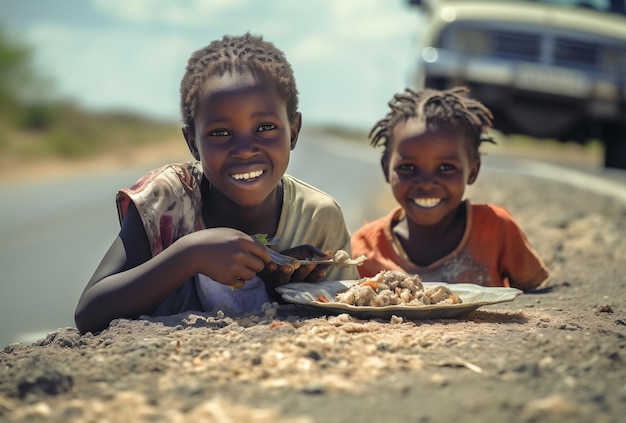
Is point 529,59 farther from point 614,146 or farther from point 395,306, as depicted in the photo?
point 395,306

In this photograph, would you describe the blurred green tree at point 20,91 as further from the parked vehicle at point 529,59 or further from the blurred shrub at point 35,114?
the parked vehicle at point 529,59

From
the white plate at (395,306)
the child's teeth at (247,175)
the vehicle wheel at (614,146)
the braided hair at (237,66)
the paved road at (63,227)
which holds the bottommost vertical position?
the paved road at (63,227)

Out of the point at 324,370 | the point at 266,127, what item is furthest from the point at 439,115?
the point at 324,370

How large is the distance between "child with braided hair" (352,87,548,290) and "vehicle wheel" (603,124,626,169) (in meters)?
9.45

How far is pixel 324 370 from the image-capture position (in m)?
2.52

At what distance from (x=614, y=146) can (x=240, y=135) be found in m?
11.7

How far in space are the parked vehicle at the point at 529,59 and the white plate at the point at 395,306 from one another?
8182mm

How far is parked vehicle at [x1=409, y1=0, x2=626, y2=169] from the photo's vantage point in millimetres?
11984

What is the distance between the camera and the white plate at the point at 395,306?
339cm

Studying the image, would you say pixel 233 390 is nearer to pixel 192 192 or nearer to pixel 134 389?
pixel 134 389

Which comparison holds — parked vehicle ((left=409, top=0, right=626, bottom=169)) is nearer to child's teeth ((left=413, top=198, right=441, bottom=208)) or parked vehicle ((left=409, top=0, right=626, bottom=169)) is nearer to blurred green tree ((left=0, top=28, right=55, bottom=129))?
child's teeth ((left=413, top=198, right=441, bottom=208))

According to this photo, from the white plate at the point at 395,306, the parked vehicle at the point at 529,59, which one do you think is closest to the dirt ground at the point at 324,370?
the white plate at the point at 395,306

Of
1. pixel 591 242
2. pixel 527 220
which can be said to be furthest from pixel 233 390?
pixel 527 220

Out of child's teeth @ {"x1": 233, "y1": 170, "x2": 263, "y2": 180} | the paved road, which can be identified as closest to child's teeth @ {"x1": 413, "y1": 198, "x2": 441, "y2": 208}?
child's teeth @ {"x1": 233, "y1": 170, "x2": 263, "y2": 180}
